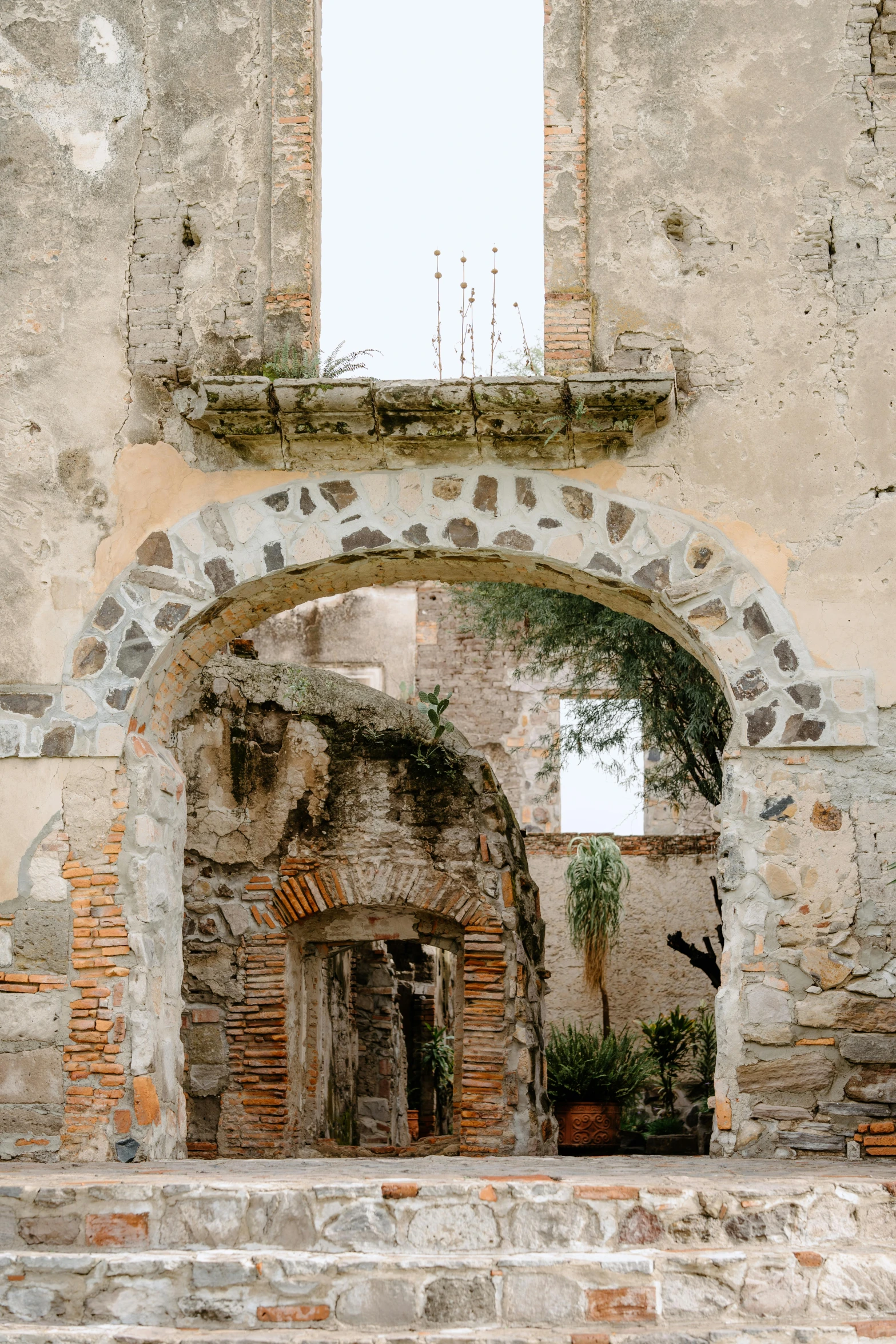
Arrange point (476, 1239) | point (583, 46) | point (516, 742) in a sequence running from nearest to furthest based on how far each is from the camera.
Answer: point (476, 1239) < point (583, 46) < point (516, 742)

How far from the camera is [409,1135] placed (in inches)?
578

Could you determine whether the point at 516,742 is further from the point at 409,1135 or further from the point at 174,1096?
the point at 174,1096

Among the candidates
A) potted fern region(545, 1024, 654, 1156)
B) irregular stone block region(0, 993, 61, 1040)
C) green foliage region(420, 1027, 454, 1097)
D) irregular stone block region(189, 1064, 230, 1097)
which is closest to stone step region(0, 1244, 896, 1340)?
irregular stone block region(0, 993, 61, 1040)

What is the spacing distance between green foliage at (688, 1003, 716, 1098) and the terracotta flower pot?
8.07ft

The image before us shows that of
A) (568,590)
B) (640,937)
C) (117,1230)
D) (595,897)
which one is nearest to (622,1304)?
(117,1230)

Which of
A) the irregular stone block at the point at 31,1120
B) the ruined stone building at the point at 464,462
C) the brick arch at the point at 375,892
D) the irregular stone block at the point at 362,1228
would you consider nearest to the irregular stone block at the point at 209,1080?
the brick arch at the point at 375,892

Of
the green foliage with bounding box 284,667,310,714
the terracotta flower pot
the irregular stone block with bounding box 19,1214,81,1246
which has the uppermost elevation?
the green foliage with bounding box 284,667,310,714

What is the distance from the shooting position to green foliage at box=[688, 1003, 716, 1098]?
536 inches

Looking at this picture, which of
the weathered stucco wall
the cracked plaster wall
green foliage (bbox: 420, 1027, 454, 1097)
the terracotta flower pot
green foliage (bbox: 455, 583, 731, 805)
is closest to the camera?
the cracked plaster wall

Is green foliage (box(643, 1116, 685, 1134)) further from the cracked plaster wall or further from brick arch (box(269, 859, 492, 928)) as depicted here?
the cracked plaster wall

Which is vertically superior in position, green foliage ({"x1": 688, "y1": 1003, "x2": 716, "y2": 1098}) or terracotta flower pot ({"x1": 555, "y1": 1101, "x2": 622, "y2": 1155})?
green foliage ({"x1": 688, "y1": 1003, "x2": 716, "y2": 1098})

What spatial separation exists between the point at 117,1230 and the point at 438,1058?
10638mm

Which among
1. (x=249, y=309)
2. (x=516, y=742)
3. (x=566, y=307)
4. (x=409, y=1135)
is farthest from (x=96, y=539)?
(x=516, y=742)

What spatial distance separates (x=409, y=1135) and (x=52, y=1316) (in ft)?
33.3
